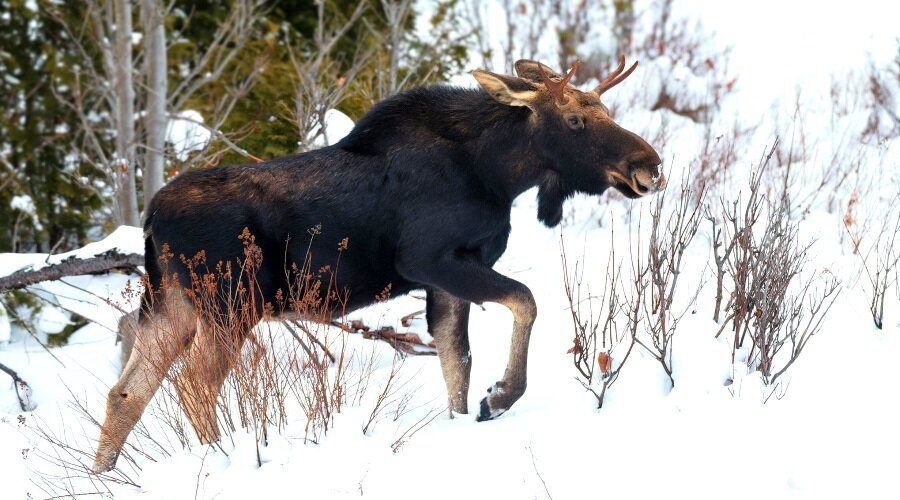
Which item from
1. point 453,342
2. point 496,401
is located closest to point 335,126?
point 453,342

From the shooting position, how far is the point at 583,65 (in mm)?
14711

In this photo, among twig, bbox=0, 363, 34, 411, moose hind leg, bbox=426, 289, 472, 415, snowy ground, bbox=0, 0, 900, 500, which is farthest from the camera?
twig, bbox=0, 363, 34, 411

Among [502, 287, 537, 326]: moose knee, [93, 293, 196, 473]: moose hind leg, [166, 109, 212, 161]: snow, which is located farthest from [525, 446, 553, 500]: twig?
[166, 109, 212, 161]: snow

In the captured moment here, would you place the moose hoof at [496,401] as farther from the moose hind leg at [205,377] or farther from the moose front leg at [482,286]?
the moose hind leg at [205,377]

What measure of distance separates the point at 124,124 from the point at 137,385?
217 inches

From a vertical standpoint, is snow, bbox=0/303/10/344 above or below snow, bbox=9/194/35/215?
below

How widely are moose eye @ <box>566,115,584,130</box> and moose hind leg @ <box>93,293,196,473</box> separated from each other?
2.07m

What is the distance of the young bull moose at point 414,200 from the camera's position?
202 inches

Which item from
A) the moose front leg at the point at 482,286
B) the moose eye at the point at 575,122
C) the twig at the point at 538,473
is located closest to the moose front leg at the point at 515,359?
the moose front leg at the point at 482,286

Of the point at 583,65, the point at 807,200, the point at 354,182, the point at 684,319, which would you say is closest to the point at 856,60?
the point at 583,65

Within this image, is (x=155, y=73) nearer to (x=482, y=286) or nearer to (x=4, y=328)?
(x=4, y=328)

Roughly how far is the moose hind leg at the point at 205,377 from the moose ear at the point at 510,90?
65.7 inches

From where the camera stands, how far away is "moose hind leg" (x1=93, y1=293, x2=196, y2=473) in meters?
5.27

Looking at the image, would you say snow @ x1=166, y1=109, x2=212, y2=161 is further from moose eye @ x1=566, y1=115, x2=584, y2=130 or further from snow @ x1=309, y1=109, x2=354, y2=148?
moose eye @ x1=566, y1=115, x2=584, y2=130
